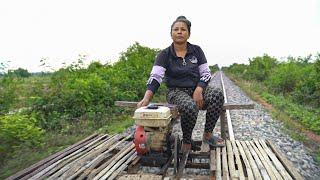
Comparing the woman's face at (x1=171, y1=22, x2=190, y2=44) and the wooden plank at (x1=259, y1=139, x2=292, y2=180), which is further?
the woman's face at (x1=171, y1=22, x2=190, y2=44)

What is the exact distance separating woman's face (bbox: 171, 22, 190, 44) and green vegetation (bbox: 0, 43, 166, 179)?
2.40 metres

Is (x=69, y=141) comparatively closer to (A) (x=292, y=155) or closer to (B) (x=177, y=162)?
(B) (x=177, y=162)

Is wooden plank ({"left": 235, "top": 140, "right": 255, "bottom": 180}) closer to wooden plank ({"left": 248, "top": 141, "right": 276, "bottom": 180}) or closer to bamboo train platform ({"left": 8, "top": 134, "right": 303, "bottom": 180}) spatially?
bamboo train platform ({"left": 8, "top": 134, "right": 303, "bottom": 180})

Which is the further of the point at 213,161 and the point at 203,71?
the point at 203,71

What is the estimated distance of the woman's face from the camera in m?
4.46

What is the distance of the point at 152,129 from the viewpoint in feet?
12.9

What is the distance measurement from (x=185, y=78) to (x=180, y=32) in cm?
64

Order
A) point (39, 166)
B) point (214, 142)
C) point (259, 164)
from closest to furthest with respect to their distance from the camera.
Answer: point (259, 164) → point (39, 166) → point (214, 142)

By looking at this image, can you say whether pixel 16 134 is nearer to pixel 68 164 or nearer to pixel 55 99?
pixel 68 164

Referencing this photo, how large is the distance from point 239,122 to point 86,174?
4748 millimetres

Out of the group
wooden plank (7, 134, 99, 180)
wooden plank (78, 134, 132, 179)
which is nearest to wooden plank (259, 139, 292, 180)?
wooden plank (78, 134, 132, 179)

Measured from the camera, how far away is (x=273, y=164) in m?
4.32

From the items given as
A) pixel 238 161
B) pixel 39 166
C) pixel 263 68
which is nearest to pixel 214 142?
pixel 238 161

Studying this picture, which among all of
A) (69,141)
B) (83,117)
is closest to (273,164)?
(69,141)
